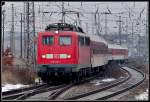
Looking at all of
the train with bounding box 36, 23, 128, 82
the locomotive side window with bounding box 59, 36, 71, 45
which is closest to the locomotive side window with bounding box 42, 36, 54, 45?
the train with bounding box 36, 23, 128, 82

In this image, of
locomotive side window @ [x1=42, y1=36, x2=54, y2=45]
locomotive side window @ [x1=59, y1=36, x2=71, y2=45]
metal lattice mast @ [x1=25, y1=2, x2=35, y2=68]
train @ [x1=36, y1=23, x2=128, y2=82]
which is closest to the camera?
train @ [x1=36, y1=23, x2=128, y2=82]

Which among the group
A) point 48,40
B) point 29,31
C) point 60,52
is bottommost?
point 60,52

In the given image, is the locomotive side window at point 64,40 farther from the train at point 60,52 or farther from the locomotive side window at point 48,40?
the locomotive side window at point 48,40

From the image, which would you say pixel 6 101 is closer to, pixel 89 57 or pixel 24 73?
pixel 24 73

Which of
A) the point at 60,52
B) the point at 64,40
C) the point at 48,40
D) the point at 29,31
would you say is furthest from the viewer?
the point at 29,31

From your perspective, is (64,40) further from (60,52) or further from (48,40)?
(48,40)

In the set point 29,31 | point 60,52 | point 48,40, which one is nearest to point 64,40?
point 60,52

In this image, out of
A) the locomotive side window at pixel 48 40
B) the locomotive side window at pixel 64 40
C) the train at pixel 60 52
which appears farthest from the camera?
the locomotive side window at pixel 48 40

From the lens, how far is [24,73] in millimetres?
27438

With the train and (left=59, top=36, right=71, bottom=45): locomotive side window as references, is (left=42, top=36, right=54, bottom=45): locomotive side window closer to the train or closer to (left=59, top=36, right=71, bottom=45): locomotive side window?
the train

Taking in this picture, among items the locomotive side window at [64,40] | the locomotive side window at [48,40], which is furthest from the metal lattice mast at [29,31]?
the locomotive side window at [64,40]

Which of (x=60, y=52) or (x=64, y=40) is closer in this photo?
(x=60, y=52)

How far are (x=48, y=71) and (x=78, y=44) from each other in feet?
7.48

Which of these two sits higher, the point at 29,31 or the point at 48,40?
the point at 29,31
